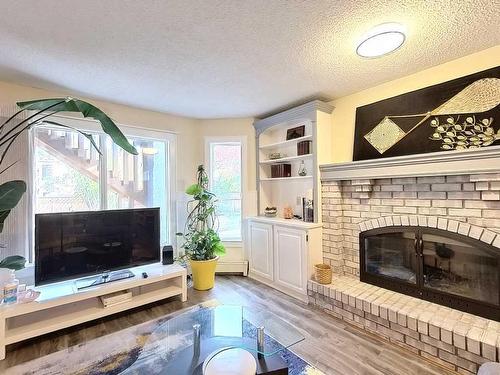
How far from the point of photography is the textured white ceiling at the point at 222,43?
1588 mm

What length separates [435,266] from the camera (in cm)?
241

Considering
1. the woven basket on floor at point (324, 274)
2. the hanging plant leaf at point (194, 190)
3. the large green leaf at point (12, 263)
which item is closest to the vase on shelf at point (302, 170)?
the woven basket on floor at point (324, 274)

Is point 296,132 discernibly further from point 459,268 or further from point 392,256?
point 459,268

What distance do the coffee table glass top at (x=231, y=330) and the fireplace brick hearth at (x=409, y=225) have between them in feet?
3.02

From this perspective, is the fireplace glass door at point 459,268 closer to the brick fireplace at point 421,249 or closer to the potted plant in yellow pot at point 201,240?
the brick fireplace at point 421,249

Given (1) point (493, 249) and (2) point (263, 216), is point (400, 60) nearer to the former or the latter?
(1) point (493, 249)

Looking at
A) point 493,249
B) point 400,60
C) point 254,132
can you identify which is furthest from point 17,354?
point 400,60

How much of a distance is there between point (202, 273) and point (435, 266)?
2619 millimetres

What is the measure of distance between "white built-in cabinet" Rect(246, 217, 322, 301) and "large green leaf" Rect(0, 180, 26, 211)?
2.58m

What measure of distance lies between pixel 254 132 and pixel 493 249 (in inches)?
120

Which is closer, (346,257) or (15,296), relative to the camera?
(15,296)

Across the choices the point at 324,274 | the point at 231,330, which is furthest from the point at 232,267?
the point at 231,330

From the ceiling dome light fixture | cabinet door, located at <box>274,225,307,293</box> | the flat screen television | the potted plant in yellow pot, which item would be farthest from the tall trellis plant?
the ceiling dome light fixture

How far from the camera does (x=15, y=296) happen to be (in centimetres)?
222
